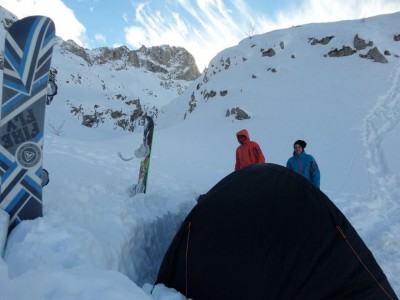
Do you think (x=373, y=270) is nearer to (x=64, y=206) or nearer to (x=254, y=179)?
(x=254, y=179)

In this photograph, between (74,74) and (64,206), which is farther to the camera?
(74,74)

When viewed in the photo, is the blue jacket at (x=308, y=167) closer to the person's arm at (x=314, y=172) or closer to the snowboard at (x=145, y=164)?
the person's arm at (x=314, y=172)

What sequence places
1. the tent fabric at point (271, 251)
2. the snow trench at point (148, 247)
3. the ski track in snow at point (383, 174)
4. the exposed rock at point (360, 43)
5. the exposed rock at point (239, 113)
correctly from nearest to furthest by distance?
the tent fabric at point (271, 251), the snow trench at point (148, 247), the ski track in snow at point (383, 174), the exposed rock at point (239, 113), the exposed rock at point (360, 43)

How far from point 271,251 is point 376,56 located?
2345cm

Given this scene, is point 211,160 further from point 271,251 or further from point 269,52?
point 269,52

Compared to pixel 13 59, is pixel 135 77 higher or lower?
higher

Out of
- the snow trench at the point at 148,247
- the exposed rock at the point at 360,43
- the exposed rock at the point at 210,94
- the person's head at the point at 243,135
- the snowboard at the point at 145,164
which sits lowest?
the snow trench at the point at 148,247

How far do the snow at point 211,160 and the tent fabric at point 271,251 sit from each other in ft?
1.57

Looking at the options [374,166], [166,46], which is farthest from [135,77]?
[374,166]

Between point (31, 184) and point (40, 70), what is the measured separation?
3.87ft

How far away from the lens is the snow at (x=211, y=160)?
273 cm

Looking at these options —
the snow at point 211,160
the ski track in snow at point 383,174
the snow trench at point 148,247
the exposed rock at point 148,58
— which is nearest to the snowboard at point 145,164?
the snow at point 211,160

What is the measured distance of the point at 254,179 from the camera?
361 centimetres

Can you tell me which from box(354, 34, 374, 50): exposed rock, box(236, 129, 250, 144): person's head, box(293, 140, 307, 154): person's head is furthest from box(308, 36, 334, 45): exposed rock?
box(236, 129, 250, 144): person's head
